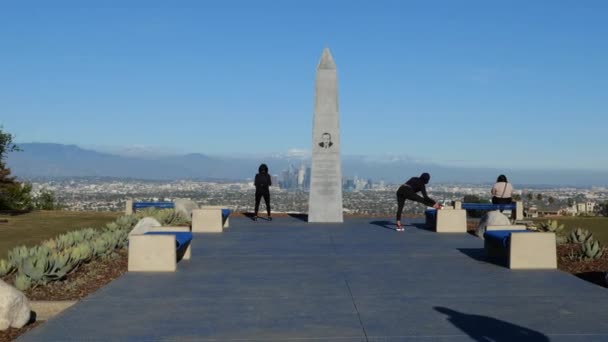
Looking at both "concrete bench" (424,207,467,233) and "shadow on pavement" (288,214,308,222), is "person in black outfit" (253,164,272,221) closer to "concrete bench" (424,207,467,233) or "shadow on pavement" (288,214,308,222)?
"shadow on pavement" (288,214,308,222)

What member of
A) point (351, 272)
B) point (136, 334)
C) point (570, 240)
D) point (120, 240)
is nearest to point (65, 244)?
point (120, 240)

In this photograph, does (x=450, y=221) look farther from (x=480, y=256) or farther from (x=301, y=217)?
(x=301, y=217)

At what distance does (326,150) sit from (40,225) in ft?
29.9

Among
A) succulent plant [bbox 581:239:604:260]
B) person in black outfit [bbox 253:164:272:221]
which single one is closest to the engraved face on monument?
person in black outfit [bbox 253:164:272:221]

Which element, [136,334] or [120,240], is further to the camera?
[120,240]

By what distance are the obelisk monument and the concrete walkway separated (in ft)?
26.3

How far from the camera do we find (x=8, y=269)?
11.2 meters

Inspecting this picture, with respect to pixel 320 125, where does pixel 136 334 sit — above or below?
below

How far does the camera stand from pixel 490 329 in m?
7.97

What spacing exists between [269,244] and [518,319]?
337 inches

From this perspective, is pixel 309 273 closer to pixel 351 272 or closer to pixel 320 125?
pixel 351 272

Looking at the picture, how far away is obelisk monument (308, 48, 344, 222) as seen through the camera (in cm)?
2266

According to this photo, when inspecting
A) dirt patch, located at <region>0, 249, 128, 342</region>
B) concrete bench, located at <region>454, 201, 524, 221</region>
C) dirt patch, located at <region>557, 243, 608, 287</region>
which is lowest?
dirt patch, located at <region>0, 249, 128, 342</region>

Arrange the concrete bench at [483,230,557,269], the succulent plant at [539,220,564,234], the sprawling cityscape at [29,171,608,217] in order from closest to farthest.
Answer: the concrete bench at [483,230,557,269] < the succulent plant at [539,220,564,234] < the sprawling cityscape at [29,171,608,217]
